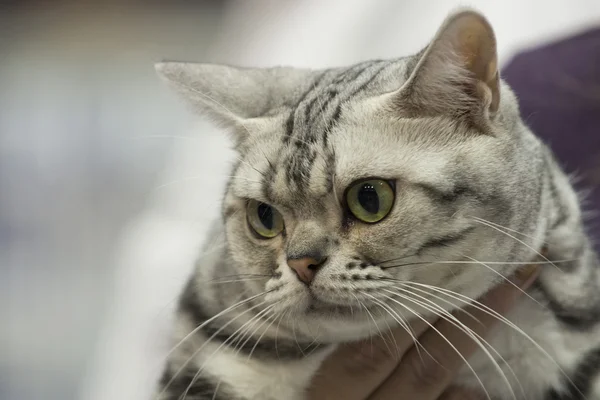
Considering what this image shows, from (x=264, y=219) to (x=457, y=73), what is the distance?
9.5 inches

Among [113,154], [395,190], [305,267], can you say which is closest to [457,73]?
[395,190]

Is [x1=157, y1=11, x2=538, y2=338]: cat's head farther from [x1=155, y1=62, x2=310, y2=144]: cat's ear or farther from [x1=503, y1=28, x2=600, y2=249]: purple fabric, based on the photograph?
[x1=503, y1=28, x2=600, y2=249]: purple fabric

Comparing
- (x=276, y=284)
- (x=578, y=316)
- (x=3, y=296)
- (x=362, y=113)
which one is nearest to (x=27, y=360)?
(x=3, y=296)

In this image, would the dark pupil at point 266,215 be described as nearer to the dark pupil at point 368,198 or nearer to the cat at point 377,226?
the cat at point 377,226

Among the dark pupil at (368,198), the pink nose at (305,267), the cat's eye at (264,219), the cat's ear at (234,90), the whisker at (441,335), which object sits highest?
the cat's ear at (234,90)

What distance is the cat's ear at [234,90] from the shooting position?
0.67 m

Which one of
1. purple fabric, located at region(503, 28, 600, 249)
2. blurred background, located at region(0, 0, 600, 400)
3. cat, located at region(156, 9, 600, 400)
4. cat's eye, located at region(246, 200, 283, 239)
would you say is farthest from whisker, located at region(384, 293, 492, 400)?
purple fabric, located at region(503, 28, 600, 249)

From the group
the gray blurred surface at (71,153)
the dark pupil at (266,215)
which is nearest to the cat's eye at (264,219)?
the dark pupil at (266,215)

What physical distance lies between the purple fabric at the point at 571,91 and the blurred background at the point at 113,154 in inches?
1.4

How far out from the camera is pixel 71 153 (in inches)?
44.2

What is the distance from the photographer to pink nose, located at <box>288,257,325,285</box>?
54 cm

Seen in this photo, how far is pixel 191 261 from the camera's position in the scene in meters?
0.80

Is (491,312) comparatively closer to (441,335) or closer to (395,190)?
(441,335)

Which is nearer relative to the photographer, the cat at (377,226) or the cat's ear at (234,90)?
the cat at (377,226)
